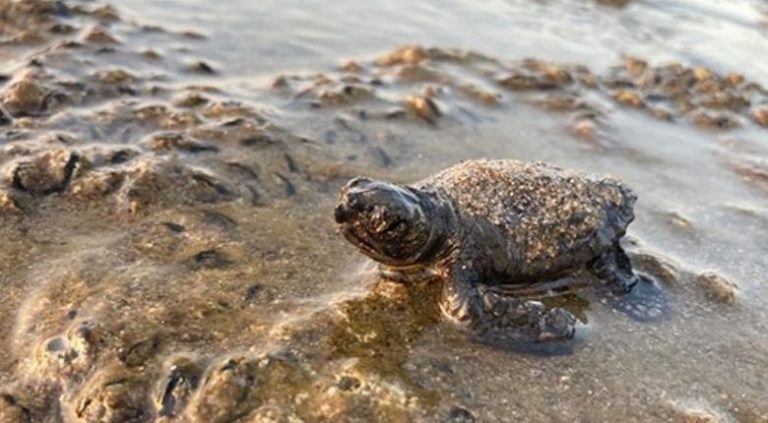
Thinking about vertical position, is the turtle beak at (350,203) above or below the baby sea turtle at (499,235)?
above

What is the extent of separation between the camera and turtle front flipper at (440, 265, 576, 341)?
375 cm

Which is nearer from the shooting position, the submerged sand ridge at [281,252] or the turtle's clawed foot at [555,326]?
the submerged sand ridge at [281,252]

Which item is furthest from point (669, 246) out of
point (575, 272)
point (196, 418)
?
point (196, 418)

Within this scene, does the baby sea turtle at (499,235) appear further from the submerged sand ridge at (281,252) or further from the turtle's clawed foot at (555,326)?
the submerged sand ridge at (281,252)

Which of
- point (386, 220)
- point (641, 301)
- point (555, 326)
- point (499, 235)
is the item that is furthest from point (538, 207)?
point (386, 220)

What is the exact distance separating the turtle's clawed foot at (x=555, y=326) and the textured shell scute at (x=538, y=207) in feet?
1.18

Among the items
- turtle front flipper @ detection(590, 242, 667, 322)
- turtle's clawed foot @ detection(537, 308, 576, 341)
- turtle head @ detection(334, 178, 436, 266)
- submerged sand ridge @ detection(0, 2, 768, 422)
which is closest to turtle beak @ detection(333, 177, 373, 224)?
turtle head @ detection(334, 178, 436, 266)

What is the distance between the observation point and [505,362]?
11.9 ft

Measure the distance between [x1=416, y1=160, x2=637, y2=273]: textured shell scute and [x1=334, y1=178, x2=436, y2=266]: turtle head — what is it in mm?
283

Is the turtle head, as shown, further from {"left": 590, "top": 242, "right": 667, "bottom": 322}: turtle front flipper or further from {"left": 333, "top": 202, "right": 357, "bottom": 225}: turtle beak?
{"left": 590, "top": 242, "right": 667, "bottom": 322}: turtle front flipper

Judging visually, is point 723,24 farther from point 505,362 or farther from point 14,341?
point 14,341

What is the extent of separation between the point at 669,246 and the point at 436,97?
103 inches

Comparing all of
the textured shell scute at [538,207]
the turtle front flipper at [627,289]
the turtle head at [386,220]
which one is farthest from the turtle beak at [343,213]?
the turtle front flipper at [627,289]

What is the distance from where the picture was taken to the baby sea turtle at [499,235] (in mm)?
3746
